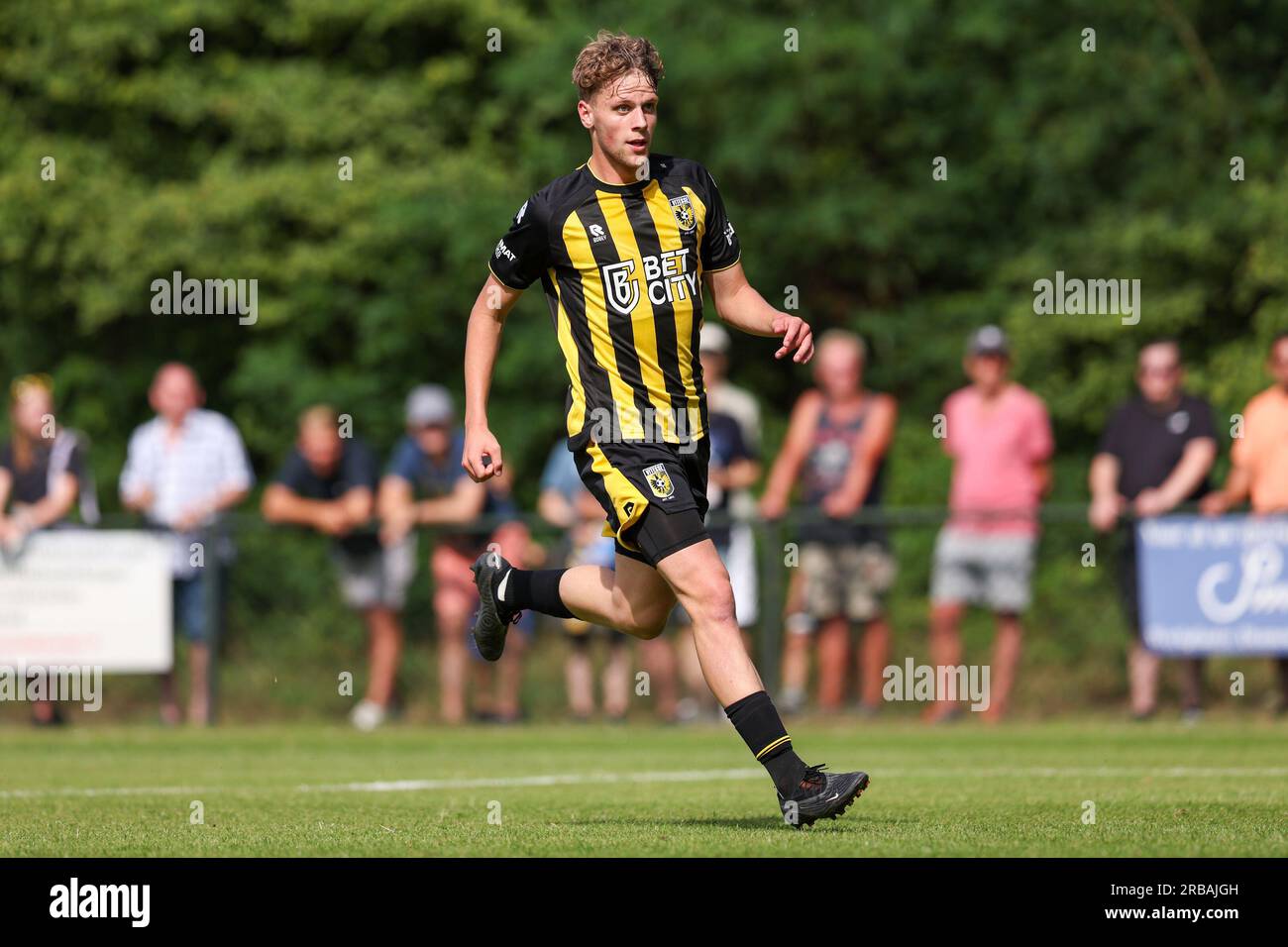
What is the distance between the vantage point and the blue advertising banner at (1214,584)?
1279 centimetres

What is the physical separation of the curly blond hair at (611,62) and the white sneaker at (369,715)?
7859mm

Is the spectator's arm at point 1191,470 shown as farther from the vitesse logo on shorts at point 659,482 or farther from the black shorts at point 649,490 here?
the vitesse logo on shorts at point 659,482

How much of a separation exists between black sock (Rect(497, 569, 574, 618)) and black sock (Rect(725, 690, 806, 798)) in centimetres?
94

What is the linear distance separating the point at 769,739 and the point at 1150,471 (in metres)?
7.38

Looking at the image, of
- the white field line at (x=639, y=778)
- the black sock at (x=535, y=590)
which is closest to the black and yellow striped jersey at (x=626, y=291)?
the black sock at (x=535, y=590)

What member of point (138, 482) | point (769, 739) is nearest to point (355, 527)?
point (138, 482)

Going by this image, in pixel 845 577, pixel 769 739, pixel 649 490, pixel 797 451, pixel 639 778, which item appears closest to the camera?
pixel 769 739

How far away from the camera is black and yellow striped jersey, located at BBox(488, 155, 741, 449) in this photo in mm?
6961

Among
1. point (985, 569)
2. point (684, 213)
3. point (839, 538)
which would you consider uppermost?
point (684, 213)

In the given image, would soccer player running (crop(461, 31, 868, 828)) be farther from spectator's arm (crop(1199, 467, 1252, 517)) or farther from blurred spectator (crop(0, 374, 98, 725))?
blurred spectator (crop(0, 374, 98, 725))

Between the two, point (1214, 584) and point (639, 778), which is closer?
point (639, 778)

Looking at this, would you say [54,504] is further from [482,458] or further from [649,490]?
[649,490]

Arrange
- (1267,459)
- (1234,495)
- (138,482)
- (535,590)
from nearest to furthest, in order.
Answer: (535,590), (1267,459), (1234,495), (138,482)

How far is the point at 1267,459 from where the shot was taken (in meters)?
13.1
